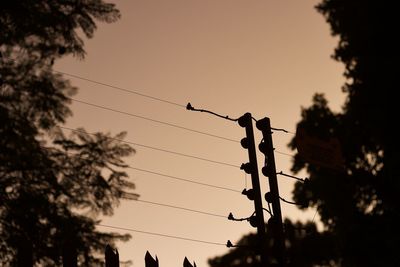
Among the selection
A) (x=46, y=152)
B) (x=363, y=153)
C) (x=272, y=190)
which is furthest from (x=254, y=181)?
(x=363, y=153)

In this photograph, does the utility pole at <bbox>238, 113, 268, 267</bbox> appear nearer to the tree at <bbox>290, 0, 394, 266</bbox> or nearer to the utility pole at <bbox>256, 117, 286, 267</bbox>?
the utility pole at <bbox>256, 117, 286, 267</bbox>

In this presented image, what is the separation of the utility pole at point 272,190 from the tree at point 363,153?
7.70m

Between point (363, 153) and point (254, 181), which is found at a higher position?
point (363, 153)

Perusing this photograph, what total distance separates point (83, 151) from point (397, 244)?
9.55 metres

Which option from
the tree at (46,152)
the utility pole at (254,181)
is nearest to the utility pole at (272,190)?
the utility pole at (254,181)

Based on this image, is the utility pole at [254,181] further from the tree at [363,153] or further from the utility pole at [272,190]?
the tree at [363,153]

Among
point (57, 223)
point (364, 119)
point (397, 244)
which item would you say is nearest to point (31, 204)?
point (57, 223)

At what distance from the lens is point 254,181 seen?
354 inches

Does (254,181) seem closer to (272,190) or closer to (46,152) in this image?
(272,190)

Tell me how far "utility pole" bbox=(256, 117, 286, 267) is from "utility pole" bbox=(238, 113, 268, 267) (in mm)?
146

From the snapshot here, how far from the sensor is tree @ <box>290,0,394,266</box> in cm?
1739

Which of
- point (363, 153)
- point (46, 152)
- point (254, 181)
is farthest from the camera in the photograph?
point (363, 153)

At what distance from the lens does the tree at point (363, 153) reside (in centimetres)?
1739

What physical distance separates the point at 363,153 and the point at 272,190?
39.3ft
